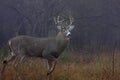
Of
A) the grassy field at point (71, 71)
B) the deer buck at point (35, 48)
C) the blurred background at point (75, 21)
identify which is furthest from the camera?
the blurred background at point (75, 21)

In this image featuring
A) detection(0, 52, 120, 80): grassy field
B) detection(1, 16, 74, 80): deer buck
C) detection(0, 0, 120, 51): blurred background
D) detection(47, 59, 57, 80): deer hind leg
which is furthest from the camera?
detection(0, 0, 120, 51): blurred background

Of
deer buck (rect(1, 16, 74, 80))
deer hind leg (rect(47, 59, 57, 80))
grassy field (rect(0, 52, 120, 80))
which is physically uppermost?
deer buck (rect(1, 16, 74, 80))

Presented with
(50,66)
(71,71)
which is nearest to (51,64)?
(50,66)

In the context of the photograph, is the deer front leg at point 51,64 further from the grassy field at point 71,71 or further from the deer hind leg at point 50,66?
the grassy field at point 71,71

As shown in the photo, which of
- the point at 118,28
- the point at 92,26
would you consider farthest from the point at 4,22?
the point at 118,28

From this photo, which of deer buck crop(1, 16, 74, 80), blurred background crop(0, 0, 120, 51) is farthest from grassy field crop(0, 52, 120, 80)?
blurred background crop(0, 0, 120, 51)

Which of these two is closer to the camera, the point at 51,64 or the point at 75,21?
the point at 51,64

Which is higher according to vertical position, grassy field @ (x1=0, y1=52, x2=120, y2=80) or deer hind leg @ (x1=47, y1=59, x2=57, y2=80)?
deer hind leg @ (x1=47, y1=59, x2=57, y2=80)

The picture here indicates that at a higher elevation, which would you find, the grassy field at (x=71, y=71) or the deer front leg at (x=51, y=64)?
the deer front leg at (x=51, y=64)

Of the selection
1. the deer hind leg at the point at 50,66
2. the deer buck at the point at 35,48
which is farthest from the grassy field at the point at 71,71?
the deer buck at the point at 35,48

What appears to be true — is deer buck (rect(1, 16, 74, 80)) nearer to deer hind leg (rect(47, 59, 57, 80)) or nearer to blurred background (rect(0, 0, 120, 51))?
deer hind leg (rect(47, 59, 57, 80))

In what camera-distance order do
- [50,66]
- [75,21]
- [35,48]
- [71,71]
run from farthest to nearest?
[75,21] < [71,71] < [35,48] < [50,66]

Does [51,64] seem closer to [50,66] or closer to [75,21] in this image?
[50,66]

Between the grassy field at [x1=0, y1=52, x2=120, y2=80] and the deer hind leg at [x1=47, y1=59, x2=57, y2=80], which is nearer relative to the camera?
the deer hind leg at [x1=47, y1=59, x2=57, y2=80]
